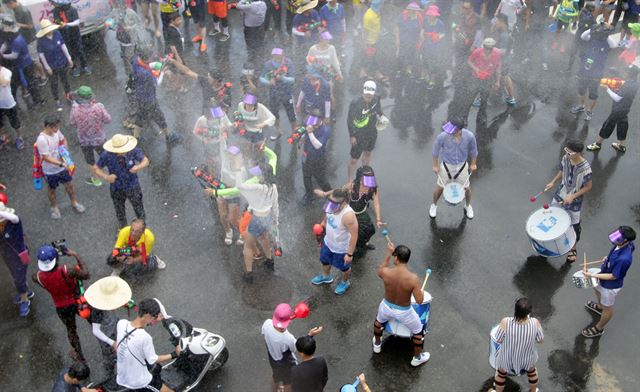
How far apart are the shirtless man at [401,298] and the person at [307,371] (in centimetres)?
130

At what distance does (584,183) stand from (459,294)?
2.17m

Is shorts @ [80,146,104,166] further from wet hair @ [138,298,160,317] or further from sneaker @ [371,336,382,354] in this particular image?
sneaker @ [371,336,382,354]

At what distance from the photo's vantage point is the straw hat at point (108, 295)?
20.5ft

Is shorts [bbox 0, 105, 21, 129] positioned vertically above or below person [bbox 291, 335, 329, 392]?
below

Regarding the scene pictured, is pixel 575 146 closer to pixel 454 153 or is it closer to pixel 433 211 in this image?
pixel 454 153

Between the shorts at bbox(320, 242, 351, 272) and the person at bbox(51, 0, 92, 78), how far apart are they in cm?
726

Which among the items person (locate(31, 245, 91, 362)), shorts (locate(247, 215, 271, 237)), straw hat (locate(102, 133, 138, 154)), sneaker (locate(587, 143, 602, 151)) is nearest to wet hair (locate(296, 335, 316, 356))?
shorts (locate(247, 215, 271, 237))

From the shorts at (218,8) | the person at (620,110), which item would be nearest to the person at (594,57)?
the person at (620,110)

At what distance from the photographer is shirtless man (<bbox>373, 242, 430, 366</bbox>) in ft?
21.5

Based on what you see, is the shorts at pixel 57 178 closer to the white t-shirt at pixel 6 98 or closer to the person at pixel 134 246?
the person at pixel 134 246

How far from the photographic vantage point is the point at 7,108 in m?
10.3

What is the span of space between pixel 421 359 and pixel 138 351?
3136 mm

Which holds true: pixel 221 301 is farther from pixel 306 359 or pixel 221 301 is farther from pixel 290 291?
pixel 306 359

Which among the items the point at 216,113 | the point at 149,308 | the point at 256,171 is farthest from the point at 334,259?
the point at 216,113
